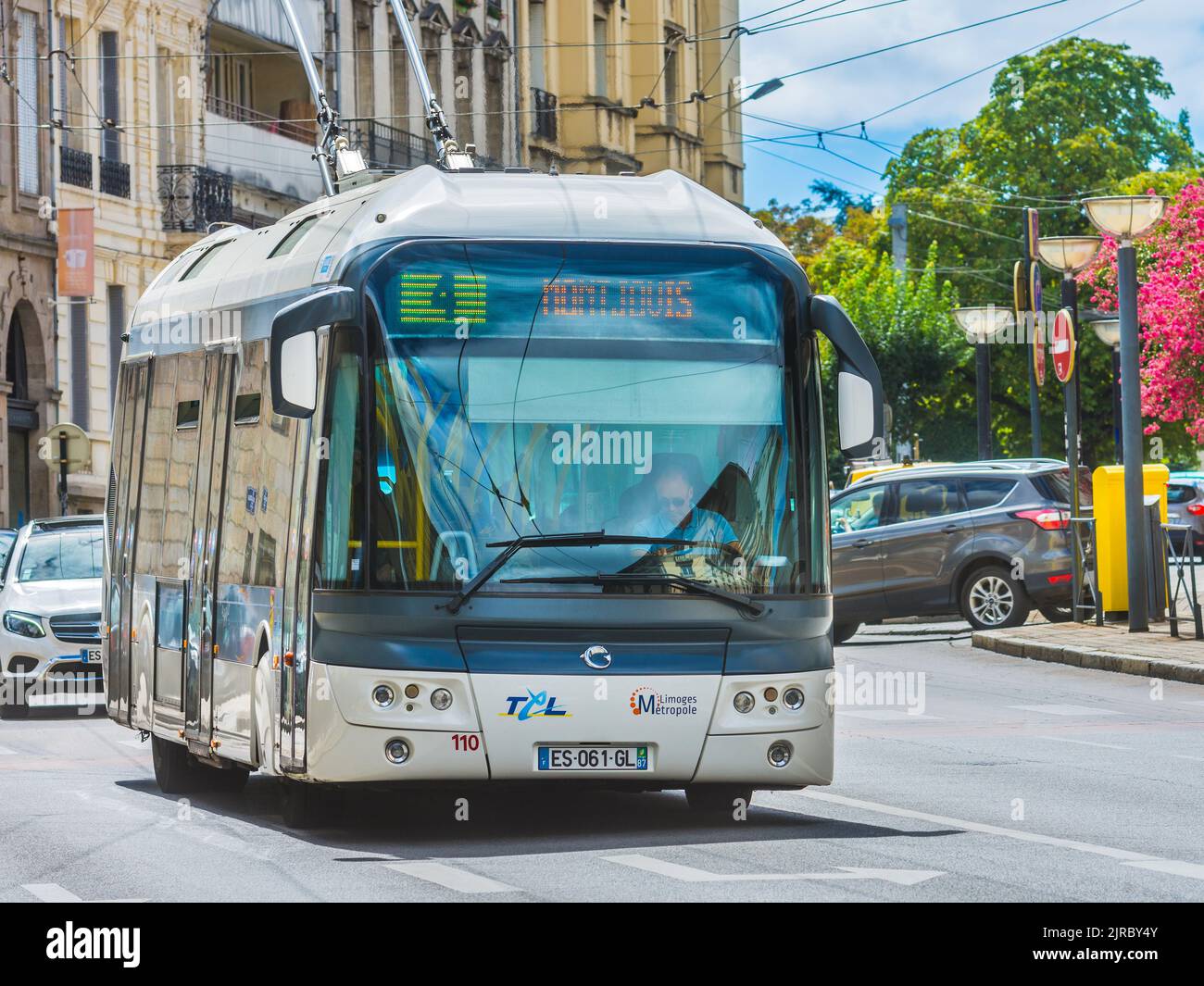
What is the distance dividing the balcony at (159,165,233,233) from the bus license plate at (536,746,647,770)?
3419cm

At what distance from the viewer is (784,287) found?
40.5ft

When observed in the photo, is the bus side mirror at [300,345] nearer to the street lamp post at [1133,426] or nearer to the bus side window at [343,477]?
the bus side window at [343,477]

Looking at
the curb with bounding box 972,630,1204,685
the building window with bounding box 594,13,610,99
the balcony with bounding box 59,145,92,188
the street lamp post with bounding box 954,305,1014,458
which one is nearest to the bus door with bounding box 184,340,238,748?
the curb with bounding box 972,630,1204,685

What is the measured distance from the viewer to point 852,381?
40.5 ft

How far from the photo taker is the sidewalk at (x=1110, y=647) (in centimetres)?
2331

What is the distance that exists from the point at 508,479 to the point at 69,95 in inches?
1273

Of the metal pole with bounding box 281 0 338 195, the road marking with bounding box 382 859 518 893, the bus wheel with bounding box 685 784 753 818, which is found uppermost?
the metal pole with bounding box 281 0 338 195

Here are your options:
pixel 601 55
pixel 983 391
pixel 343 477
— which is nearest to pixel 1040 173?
pixel 601 55

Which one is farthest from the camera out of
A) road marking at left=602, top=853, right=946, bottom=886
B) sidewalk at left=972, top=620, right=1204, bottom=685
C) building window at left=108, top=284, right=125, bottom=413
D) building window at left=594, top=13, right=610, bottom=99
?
building window at left=594, top=13, right=610, bottom=99

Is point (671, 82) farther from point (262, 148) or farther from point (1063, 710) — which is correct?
point (1063, 710)

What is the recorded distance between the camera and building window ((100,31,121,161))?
43594 mm

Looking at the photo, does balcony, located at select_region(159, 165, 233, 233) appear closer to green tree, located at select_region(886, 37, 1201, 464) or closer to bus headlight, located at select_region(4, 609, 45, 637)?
bus headlight, located at select_region(4, 609, 45, 637)
